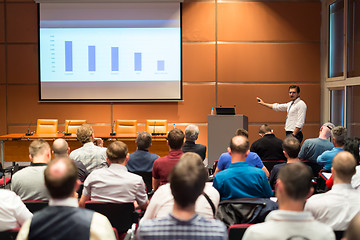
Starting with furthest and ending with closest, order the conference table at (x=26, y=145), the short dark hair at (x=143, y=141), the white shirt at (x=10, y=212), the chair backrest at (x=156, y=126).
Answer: the chair backrest at (x=156, y=126) → the conference table at (x=26, y=145) → the short dark hair at (x=143, y=141) → the white shirt at (x=10, y=212)

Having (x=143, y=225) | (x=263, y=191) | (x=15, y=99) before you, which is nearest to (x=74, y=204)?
(x=143, y=225)

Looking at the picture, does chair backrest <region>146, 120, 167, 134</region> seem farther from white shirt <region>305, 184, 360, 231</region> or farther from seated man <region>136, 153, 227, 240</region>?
seated man <region>136, 153, 227, 240</region>

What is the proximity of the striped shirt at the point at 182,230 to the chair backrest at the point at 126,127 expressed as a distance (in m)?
6.74

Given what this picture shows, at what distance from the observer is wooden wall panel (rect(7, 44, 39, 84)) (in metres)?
9.16

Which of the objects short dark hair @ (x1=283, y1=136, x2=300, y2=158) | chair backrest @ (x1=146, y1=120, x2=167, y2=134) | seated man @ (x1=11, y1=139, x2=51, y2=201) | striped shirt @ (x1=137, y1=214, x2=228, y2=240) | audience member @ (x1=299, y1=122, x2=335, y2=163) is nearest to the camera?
striped shirt @ (x1=137, y1=214, x2=228, y2=240)

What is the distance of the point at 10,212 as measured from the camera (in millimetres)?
2361

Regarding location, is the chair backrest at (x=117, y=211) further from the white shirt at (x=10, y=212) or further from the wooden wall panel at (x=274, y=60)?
the wooden wall panel at (x=274, y=60)

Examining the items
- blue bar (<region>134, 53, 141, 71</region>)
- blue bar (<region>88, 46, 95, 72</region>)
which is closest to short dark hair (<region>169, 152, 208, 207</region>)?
blue bar (<region>134, 53, 141, 71</region>)

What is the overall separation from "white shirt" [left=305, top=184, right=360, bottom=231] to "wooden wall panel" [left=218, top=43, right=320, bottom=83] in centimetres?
706

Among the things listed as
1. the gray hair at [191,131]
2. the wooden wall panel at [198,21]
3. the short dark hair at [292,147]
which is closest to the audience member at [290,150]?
the short dark hair at [292,147]

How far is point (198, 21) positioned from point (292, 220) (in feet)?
25.9

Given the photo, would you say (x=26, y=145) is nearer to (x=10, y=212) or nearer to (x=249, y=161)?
(x=249, y=161)

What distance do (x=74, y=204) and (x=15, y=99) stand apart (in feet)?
27.1

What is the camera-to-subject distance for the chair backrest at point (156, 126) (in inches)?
326
